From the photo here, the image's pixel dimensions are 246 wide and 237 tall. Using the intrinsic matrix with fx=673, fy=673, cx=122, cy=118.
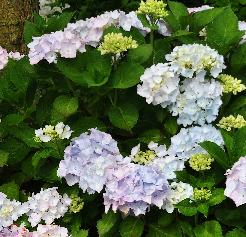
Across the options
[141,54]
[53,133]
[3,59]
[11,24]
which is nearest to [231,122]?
[141,54]

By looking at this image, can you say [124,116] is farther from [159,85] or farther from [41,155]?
[41,155]

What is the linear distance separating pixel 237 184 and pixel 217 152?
0.59 feet

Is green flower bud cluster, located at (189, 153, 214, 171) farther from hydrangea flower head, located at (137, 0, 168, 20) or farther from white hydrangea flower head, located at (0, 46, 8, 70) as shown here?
white hydrangea flower head, located at (0, 46, 8, 70)

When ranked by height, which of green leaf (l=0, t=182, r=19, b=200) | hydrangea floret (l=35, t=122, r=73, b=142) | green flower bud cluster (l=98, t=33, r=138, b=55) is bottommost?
green leaf (l=0, t=182, r=19, b=200)

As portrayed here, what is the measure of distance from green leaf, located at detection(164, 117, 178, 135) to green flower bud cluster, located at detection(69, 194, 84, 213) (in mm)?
471

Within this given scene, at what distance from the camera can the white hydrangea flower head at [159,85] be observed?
268cm

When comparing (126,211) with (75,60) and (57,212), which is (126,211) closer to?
(57,212)

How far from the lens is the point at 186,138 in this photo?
2.64m

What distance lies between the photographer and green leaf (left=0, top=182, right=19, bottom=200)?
2.84 meters

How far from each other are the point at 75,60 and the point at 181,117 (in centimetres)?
50

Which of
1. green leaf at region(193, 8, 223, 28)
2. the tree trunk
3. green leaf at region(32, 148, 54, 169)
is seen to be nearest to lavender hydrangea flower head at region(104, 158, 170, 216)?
green leaf at region(32, 148, 54, 169)

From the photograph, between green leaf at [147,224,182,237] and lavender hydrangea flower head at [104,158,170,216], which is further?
green leaf at [147,224,182,237]

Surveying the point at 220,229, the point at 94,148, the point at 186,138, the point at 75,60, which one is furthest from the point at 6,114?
the point at 220,229

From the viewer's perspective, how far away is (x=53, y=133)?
2645 millimetres
